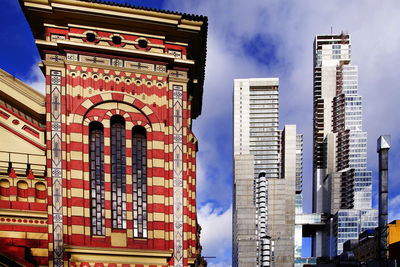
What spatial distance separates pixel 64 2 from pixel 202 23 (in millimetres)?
6562

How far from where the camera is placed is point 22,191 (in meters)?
19.5

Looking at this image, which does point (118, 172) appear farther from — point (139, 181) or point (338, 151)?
point (338, 151)

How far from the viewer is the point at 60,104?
2019 cm

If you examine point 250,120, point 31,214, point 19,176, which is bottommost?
point 31,214

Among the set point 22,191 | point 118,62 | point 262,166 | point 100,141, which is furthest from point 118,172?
point 262,166

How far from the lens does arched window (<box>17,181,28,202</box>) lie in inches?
765

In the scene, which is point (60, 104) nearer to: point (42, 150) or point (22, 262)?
point (42, 150)

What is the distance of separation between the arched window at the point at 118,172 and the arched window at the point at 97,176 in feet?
1.58

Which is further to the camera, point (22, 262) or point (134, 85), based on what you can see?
point (134, 85)

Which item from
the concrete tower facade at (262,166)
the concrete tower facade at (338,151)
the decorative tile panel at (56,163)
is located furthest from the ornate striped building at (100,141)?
the concrete tower facade at (338,151)

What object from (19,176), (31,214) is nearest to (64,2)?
(19,176)

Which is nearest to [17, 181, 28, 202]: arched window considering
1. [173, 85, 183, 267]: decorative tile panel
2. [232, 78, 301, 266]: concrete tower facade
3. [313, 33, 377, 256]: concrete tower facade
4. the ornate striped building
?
the ornate striped building

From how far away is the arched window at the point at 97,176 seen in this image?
20.3m

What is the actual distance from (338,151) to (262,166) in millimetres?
25835
